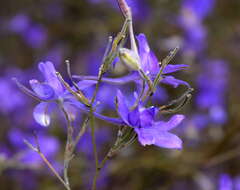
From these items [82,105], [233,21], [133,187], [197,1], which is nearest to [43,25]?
[197,1]

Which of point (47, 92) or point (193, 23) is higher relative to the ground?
point (47, 92)

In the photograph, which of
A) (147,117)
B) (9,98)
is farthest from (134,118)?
(9,98)

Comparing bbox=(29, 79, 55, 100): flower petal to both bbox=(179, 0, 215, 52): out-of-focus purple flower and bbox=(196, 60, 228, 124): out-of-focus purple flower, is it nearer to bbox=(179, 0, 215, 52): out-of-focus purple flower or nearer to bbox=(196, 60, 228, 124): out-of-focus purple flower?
bbox=(196, 60, 228, 124): out-of-focus purple flower

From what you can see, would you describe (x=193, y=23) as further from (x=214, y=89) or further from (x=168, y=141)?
(x=168, y=141)

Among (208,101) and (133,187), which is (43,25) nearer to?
(208,101)

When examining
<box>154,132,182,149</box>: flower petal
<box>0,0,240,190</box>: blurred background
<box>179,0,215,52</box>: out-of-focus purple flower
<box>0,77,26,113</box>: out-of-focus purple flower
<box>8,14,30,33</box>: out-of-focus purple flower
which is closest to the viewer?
<box>154,132,182,149</box>: flower petal

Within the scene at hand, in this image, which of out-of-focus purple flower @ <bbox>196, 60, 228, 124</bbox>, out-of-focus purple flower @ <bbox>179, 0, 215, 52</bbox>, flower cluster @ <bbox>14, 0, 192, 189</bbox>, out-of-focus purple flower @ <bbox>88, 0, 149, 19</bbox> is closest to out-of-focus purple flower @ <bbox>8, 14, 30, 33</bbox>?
out-of-focus purple flower @ <bbox>88, 0, 149, 19</bbox>

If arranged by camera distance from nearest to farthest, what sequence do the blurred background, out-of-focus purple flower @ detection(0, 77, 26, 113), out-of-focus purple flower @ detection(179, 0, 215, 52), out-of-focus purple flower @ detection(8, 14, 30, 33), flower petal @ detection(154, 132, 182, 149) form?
flower petal @ detection(154, 132, 182, 149), the blurred background, out-of-focus purple flower @ detection(0, 77, 26, 113), out-of-focus purple flower @ detection(179, 0, 215, 52), out-of-focus purple flower @ detection(8, 14, 30, 33)
